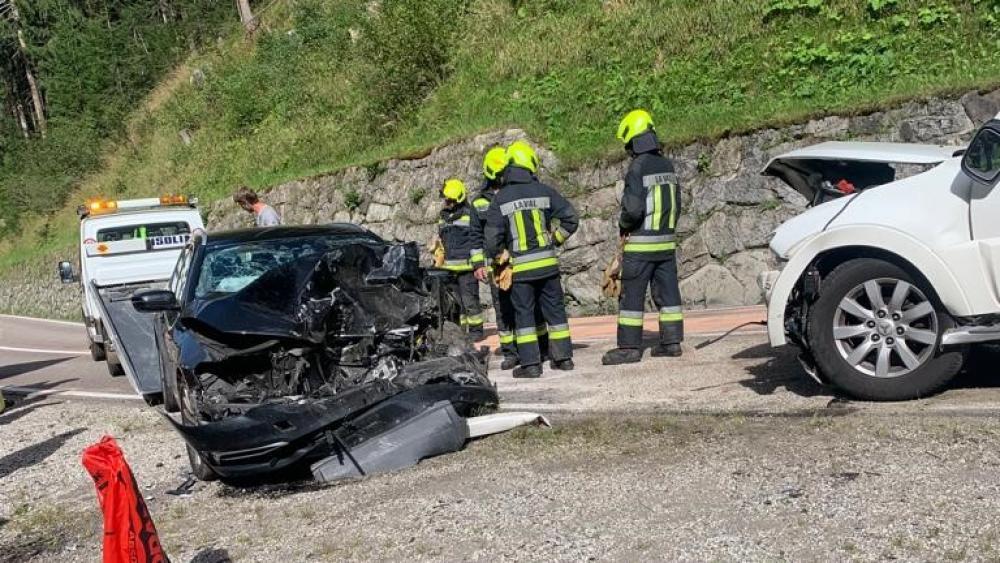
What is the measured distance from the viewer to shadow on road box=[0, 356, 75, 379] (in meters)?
15.9

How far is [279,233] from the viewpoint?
8.38m

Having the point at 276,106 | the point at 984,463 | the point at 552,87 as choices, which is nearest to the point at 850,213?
the point at 984,463

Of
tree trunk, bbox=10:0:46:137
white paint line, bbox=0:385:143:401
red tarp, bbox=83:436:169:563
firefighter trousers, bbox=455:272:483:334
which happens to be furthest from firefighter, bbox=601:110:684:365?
tree trunk, bbox=10:0:46:137

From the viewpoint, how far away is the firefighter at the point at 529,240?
8422mm

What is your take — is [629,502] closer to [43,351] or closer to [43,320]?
[43,351]

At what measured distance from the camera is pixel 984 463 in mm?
4805

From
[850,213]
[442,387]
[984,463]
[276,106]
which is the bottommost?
[984,463]

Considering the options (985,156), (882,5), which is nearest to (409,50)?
(882,5)

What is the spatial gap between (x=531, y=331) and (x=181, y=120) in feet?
97.2

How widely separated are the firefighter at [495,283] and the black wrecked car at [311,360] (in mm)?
1957

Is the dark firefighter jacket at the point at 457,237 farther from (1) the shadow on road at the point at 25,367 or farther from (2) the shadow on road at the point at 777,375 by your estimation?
(1) the shadow on road at the point at 25,367

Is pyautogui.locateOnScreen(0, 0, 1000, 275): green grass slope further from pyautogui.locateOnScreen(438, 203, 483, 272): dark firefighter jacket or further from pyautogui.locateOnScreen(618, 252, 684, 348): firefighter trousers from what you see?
pyautogui.locateOnScreen(618, 252, 684, 348): firefighter trousers

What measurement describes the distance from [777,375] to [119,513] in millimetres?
4981

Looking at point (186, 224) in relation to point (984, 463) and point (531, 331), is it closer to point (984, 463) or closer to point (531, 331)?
point (531, 331)
